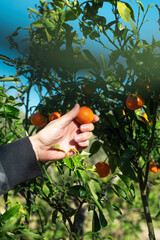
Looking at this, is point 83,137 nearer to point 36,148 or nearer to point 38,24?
point 36,148

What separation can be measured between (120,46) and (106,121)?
30cm

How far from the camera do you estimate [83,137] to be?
29.1 inches

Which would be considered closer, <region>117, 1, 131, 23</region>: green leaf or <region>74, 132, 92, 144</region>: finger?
<region>117, 1, 131, 23</region>: green leaf

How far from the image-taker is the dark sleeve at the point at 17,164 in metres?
0.62

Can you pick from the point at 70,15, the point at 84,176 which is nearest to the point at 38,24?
the point at 70,15

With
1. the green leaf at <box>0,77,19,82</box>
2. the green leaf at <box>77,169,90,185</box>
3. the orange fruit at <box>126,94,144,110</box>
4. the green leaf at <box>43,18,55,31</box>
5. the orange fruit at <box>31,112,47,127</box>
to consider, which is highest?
the green leaf at <box>43,18,55,31</box>

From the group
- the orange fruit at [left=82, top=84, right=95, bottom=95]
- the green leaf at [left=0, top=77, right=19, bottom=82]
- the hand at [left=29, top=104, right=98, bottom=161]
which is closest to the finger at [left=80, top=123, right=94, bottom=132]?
the hand at [left=29, top=104, right=98, bottom=161]

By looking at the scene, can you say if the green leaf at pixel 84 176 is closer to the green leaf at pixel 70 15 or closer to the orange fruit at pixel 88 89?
the orange fruit at pixel 88 89

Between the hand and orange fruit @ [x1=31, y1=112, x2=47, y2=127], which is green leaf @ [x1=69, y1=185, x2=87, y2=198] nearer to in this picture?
the hand

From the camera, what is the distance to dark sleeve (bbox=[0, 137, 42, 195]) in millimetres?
617

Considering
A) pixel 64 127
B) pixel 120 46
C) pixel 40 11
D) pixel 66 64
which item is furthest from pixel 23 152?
pixel 40 11

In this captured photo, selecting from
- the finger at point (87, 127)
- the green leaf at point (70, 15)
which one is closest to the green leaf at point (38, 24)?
the green leaf at point (70, 15)

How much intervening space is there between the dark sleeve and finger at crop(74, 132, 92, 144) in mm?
167

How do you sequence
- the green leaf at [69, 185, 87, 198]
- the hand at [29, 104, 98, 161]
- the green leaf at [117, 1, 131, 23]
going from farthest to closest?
the hand at [29, 104, 98, 161] < the green leaf at [69, 185, 87, 198] < the green leaf at [117, 1, 131, 23]
